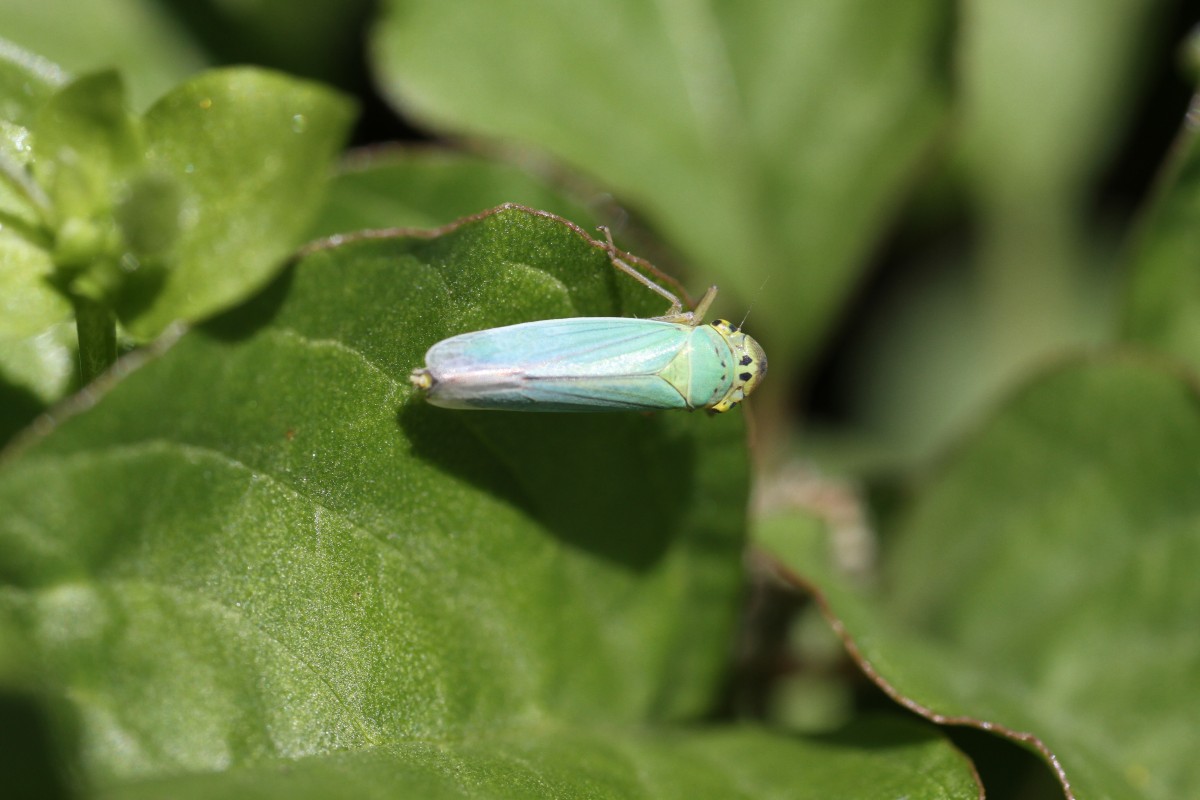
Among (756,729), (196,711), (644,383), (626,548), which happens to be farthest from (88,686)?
(756,729)

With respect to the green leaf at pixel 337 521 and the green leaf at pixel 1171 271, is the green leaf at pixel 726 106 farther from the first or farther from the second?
the green leaf at pixel 337 521

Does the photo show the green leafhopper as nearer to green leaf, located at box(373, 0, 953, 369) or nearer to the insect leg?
the insect leg

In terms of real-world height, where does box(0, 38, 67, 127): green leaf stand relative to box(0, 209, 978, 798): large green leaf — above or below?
above

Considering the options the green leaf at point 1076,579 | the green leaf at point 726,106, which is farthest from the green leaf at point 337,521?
the green leaf at point 726,106

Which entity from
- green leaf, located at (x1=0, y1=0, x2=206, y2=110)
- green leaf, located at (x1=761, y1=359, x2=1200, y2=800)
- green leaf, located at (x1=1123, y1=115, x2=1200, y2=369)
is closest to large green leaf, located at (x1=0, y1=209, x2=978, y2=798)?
green leaf, located at (x1=761, y1=359, x2=1200, y2=800)

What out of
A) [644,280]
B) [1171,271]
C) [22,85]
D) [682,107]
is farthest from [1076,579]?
[22,85]

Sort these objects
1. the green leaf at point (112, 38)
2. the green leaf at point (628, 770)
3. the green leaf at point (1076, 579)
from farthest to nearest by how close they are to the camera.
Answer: the green leaf at point (112, 38) < the green leaf at point (1076, 579) < the green leaf at point (628, 770)
